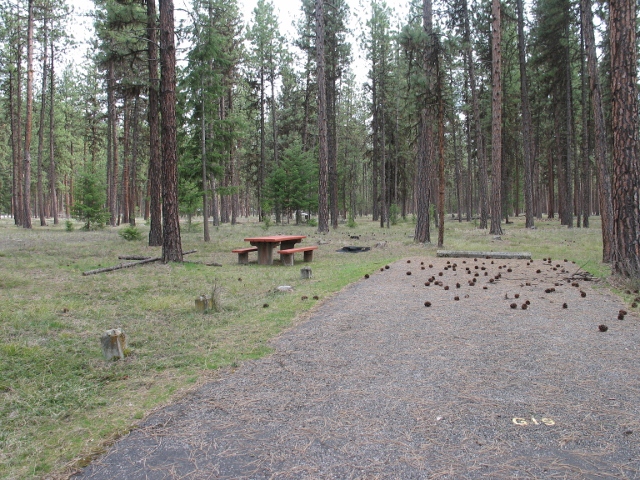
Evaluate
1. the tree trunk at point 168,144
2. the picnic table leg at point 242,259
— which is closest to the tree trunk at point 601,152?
the picnic table leg at point 242,259

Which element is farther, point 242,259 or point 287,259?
point 242,259

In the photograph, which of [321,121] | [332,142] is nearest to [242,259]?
[321,121]

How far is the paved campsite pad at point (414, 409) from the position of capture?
95.4 inches

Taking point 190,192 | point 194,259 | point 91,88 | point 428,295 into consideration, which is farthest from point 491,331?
point 91,88

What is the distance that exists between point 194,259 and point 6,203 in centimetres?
6227

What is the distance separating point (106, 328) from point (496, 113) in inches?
709

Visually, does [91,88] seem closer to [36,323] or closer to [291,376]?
[36,323]

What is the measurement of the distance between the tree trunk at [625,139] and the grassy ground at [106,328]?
61.7 inches

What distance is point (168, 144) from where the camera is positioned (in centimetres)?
1098

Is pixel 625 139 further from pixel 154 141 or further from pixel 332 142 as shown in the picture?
pixel 332 142

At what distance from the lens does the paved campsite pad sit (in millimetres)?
2424

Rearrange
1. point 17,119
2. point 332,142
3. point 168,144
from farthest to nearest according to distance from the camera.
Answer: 1. point 332,142
2. point 17,119
3. point 168,144

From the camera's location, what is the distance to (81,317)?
594cm

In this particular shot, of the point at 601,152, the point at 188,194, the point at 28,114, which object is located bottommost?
the point at 188,194
